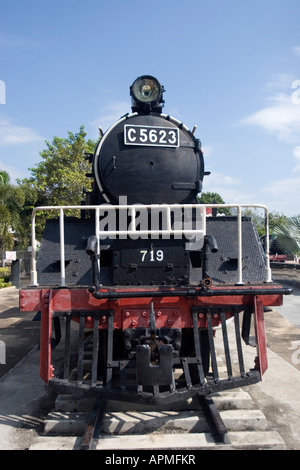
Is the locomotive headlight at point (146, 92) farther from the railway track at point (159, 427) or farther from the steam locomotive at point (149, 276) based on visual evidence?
the railway track at point (159, 427)

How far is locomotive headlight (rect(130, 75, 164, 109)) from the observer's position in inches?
192

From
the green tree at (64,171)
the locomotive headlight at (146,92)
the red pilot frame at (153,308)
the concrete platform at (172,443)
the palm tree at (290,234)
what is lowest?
the concrete platform at (172,443)

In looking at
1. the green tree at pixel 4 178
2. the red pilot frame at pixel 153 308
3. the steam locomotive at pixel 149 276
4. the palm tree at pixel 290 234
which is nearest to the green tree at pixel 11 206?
the green tree at pixel 4 178

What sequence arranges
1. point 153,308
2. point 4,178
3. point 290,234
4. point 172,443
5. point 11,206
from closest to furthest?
point 172,443 → point 153,308 → point 290,234 → point 11,206 → point 4,178

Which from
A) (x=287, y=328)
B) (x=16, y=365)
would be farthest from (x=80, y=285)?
(x=287, y=328)

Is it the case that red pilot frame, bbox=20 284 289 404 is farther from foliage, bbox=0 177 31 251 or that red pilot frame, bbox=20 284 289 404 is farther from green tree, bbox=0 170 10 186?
green tree, bbox=0 170 10 186

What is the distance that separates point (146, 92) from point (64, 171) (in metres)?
13.4

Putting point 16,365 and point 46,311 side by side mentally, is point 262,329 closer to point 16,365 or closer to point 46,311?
point 46,311

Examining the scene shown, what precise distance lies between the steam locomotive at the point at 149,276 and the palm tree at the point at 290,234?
13.2 meters

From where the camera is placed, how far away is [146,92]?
16.2 ft

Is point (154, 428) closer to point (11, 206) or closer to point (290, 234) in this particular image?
point (290, 234)

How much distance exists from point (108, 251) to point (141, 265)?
0.55 metres

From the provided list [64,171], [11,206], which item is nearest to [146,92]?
[64,171]

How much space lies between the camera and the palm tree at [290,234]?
→ 17.3 m
